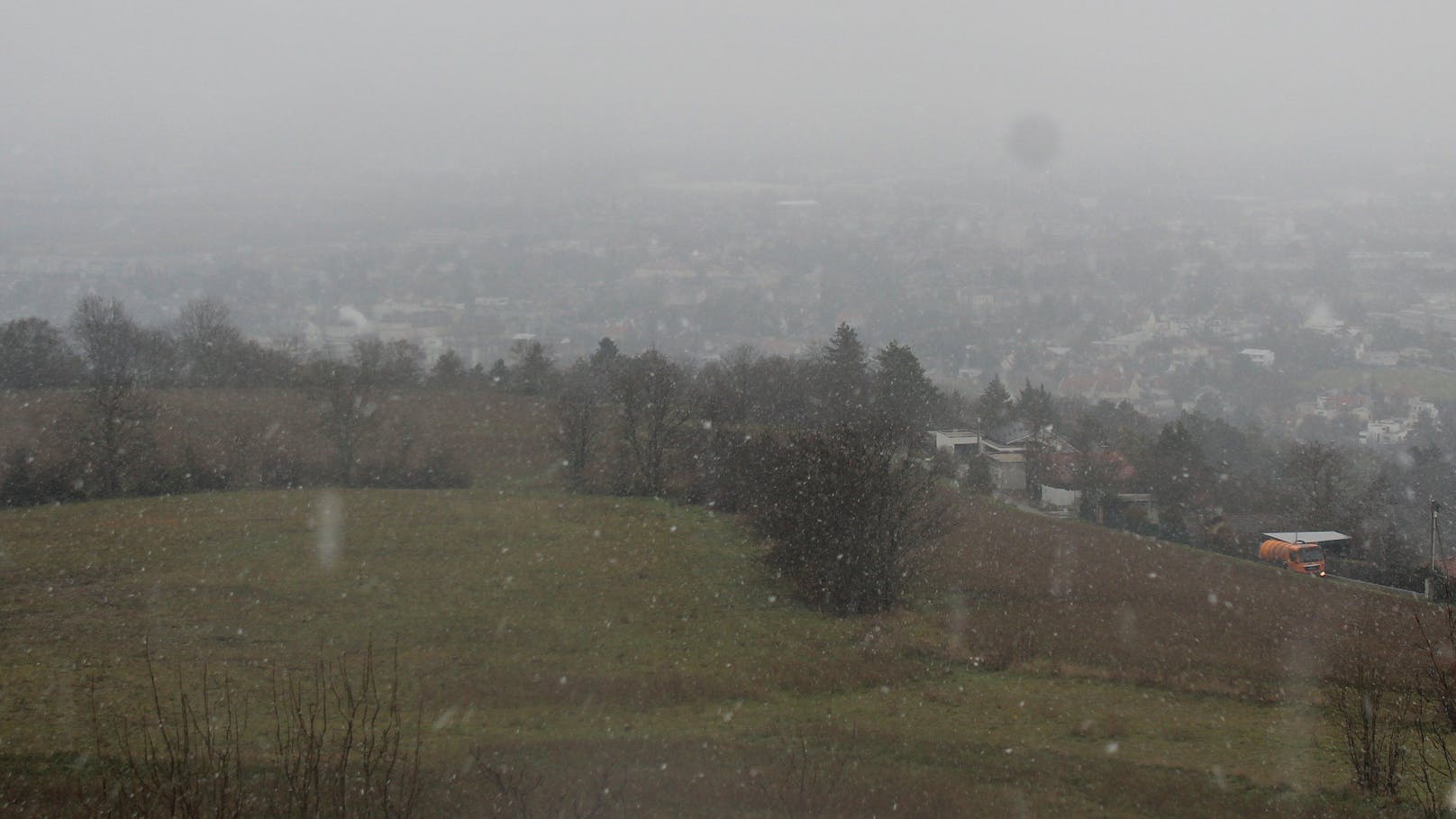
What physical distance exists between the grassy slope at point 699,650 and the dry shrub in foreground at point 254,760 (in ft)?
1.88

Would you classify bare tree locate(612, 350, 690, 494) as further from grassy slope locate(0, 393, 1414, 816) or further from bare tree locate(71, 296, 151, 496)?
bare tree locate(71, 296, 151, 496)

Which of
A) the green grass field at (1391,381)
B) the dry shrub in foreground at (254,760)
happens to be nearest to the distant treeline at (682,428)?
the green grass field at (1391,381)

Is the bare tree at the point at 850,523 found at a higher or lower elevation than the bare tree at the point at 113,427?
lower

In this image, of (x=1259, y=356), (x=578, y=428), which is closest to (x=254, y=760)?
(x=578, y=428)

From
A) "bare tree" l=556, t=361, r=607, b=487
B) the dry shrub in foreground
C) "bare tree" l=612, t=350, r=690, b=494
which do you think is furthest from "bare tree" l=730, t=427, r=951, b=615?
"bare tree" l=556, t=361, r=607, b=487

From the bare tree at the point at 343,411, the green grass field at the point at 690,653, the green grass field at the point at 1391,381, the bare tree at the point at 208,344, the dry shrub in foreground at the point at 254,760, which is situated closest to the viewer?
the dry shrub in foreground at the point at 254,760

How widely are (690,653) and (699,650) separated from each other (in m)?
0.26

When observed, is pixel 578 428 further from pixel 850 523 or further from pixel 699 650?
pixel 699 650

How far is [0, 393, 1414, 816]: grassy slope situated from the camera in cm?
838

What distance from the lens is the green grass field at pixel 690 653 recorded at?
26.9ft

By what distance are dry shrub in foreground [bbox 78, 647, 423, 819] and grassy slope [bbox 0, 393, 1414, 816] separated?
572mm

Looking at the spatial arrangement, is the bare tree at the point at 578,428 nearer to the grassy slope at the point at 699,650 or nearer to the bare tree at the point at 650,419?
the bare tree at the point at 650,419

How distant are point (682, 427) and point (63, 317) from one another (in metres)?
25.6

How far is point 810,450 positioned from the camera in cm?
1791
